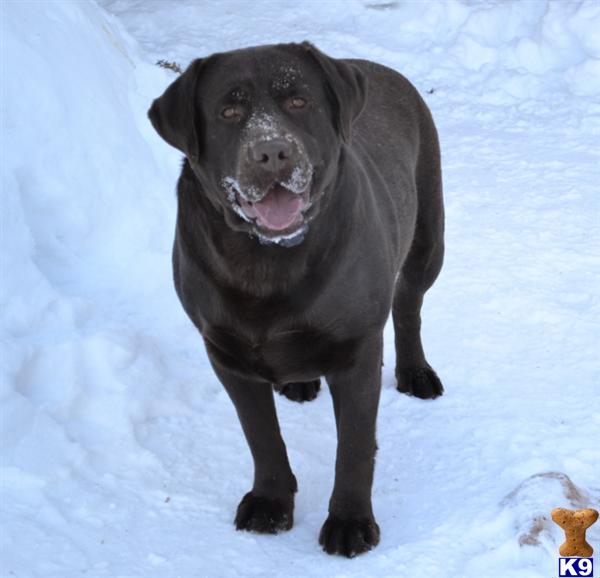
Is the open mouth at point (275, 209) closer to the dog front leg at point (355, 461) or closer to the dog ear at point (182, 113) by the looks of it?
the dog ear at point (182, 113)

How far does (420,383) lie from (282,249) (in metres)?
1.50

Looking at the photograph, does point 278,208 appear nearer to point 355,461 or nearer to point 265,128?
point 265,128

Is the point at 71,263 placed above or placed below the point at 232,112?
below

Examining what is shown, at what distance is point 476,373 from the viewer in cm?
479

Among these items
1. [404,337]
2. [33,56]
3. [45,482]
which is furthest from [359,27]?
[45,482]

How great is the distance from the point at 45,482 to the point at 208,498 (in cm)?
58

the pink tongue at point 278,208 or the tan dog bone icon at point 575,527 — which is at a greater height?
the pink tongue at point 278,208

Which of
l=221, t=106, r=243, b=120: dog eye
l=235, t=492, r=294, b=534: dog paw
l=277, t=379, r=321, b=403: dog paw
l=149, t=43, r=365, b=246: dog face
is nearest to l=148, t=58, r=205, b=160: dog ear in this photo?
l=149, t=43, r=365, b=246: dog face

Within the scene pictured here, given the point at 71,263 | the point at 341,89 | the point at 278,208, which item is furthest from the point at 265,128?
the point at 71,263

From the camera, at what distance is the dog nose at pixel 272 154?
3047mm

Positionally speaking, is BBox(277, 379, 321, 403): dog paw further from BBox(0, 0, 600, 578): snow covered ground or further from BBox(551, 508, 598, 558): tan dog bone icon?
BBox(551, 508, 598, 558): tan dog bone icon

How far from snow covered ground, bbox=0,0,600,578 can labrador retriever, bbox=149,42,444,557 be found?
0.29 metres

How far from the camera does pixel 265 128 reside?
3115 mm

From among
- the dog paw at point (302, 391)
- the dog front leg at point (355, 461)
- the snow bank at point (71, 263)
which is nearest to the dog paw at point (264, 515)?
the dog front leg at point (355, 461)
